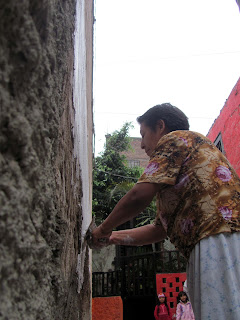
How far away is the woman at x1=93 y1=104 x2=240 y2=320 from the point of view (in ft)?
3.58

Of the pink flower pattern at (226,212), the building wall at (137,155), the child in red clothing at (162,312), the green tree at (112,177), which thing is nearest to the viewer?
the pink flower pattern at (226,212)

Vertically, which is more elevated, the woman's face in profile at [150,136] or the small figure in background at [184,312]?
the woman's face in profile at [150,136]

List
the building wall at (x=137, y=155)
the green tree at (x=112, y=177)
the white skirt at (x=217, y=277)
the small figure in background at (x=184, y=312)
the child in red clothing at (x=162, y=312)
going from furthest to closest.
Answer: the building wall at (x=137, y=155) → the green tree at (x=112, y=177) → the child in red clothing at (x=162, y=312) → the small figure in background at (x=184, y=312) → the white skirt at (x=217, y=277)

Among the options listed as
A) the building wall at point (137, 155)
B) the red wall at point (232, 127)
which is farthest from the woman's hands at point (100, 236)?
the building wall at point (137, 155)

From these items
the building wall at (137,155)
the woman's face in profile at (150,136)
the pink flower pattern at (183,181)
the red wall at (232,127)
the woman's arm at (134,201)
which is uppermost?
the building wall at (137,155)

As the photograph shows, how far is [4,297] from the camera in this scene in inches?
15.3

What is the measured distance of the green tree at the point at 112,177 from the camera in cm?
1134

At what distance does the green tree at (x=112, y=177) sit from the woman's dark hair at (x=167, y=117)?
9014 mm

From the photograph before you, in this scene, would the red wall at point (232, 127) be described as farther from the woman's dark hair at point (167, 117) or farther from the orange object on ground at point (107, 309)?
the woman's dark hair at point (167, 117)

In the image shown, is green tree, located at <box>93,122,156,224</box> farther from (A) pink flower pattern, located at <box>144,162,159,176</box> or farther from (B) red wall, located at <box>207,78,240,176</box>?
(A) pink flower pattern, located at <box>144,162,159,176</box>

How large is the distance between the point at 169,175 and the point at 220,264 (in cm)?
38

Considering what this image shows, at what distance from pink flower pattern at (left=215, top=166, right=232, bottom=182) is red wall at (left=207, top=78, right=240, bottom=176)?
5394 millimetres

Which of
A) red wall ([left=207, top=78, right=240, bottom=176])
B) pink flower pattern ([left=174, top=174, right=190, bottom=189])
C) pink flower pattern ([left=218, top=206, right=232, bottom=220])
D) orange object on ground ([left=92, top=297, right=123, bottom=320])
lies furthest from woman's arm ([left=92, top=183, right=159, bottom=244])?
orange object on ground ([left=92, top=297, right=123, bottom=320])

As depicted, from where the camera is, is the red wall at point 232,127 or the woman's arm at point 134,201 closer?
the woman's arm at point 134,201
